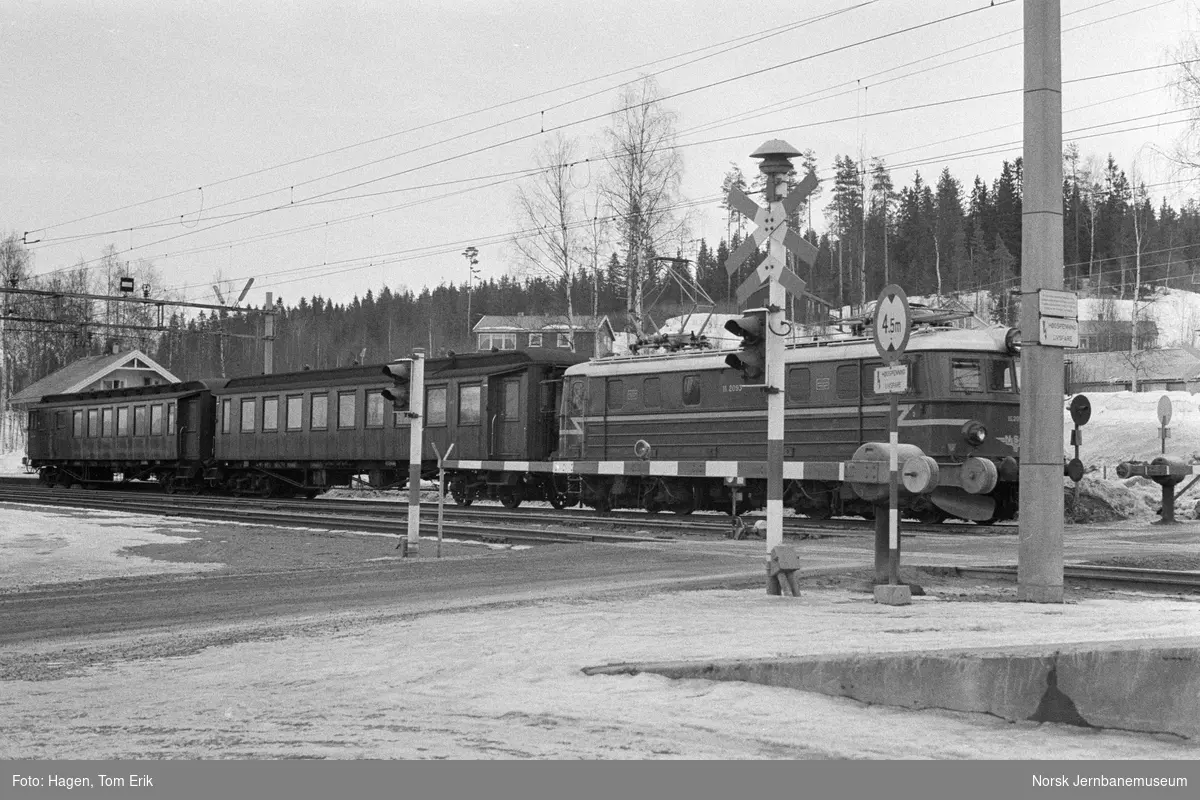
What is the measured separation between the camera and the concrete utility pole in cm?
1151

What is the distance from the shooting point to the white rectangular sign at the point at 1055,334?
1156 cm

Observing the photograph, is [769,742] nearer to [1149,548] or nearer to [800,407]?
[1149,548]

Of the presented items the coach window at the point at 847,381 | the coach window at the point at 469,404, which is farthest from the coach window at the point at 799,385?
the coach window at the point at 469,404

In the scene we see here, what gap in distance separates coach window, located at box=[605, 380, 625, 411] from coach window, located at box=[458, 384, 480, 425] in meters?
4.21

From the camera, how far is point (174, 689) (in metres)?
7.70

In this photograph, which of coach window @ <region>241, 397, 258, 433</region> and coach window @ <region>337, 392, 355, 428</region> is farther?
coach window @ <region>241, 397, 258, 433</region>

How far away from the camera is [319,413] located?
3753cm

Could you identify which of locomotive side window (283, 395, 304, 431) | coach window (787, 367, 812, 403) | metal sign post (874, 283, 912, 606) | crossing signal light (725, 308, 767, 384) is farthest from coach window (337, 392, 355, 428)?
metal sign post (874, 283, 912, 606)

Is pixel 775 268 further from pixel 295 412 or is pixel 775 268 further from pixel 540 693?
pixel 295 412

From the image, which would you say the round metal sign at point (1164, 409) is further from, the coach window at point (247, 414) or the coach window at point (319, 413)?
the coach window at point (247, 414)

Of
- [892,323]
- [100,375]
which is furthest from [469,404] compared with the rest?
[100,375]

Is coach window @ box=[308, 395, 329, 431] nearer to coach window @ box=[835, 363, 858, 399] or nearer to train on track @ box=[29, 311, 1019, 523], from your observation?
train on track @ box=[29, 311, 1019, 523]

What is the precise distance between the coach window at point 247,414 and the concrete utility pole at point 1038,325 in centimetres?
3209
